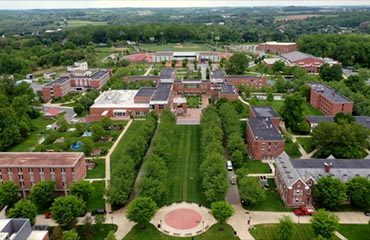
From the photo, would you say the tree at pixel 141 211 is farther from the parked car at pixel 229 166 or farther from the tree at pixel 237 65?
the tree at pixel 237 65

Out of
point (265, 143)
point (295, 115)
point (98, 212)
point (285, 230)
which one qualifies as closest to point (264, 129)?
point (265, 143)

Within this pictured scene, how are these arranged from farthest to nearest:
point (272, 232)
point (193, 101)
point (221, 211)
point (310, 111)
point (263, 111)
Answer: point (193, 101), point (310, 111), point (263, 111), point (272, 232), point (221, 211)

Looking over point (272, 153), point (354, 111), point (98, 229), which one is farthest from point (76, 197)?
point (354, 111)

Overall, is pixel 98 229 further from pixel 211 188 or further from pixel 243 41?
pixel 243 41

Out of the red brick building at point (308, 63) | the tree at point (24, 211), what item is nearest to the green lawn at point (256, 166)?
the tree at point (24, 211)

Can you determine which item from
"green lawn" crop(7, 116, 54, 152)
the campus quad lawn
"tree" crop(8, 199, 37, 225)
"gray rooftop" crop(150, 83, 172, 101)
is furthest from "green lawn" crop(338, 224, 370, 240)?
"green lawn" crop(7, 116, 54, 152)

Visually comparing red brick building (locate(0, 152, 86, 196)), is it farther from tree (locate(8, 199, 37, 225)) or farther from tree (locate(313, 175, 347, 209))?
tree (locate(313, 175, 347, 209))

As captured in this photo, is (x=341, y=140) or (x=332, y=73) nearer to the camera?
(x=341, y=140)

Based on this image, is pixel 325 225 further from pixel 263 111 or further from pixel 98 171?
pixel 263 111
